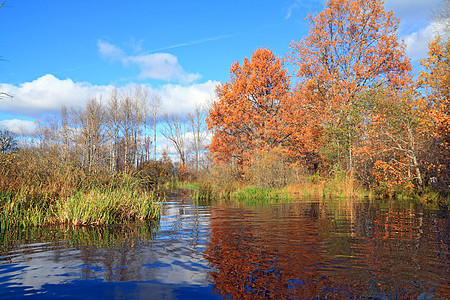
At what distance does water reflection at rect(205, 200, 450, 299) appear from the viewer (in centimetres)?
334

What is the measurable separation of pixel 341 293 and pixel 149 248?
3.40 meters

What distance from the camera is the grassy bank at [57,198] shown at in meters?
7.80

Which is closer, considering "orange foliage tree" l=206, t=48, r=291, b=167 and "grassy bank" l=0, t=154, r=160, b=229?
"grassy bank" l=0, t=154, r=160, b=229

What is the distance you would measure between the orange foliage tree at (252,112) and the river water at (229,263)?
55.6 ft

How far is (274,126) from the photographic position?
23.7 meters

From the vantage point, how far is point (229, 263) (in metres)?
4.38

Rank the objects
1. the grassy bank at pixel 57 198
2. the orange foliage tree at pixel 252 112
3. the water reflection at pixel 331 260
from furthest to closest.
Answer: the orange foliage tree at pixel 252 112
the grassy bank at pixel 57 198
the water reflection at pixel 331 260

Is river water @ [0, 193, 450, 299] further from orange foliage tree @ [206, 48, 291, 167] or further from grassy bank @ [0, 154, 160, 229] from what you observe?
orange foliage tree @ [206, 48, 291, 167]

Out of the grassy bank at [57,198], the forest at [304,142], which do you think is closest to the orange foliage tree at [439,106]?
the forest at [304,142]

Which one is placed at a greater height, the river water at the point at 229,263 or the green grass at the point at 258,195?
the green grass at the point at 258,195

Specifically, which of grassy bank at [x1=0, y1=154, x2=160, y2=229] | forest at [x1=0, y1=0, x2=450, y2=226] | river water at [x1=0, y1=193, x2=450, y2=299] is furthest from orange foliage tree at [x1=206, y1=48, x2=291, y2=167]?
river water at [x1=0, y1=193, x2=450, y2=299]

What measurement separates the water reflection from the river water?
13mm

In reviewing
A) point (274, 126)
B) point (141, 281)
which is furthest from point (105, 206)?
point (274, 126)

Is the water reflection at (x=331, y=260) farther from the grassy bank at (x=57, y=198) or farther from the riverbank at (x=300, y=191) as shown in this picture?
the riverbank at (x=300, y=191)
